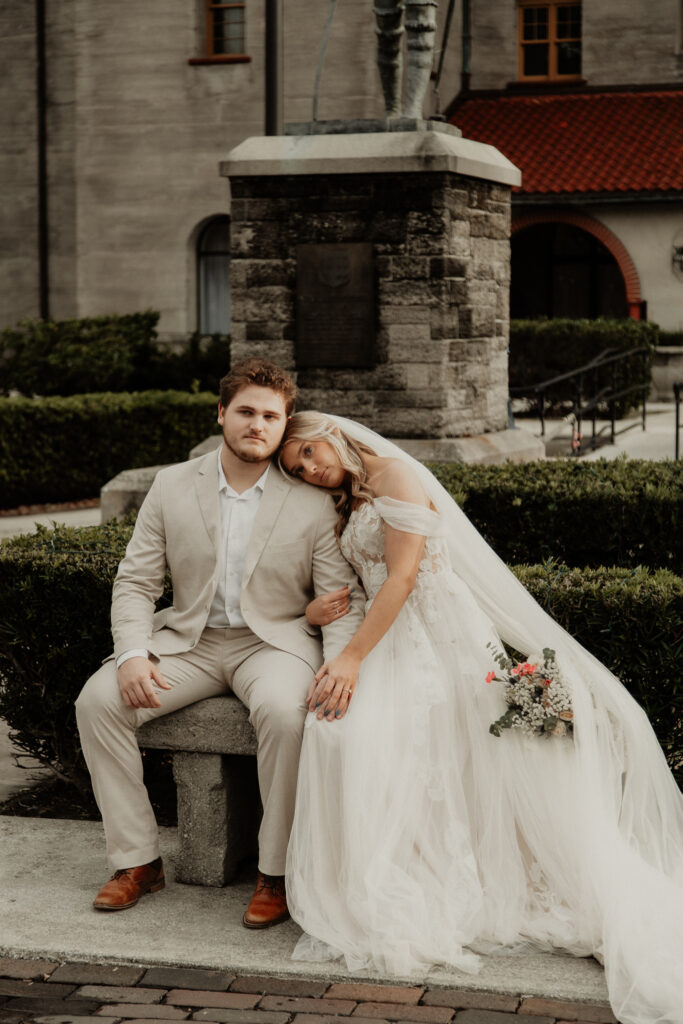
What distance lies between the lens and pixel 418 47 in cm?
957

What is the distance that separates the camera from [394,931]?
400 centimetres

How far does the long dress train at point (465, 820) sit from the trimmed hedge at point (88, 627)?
12.1 inches

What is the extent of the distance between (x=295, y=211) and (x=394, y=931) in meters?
6.59

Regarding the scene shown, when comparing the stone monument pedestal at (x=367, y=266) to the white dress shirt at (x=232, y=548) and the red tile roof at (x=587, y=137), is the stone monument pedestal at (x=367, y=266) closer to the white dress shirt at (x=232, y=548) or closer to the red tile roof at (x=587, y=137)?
the white dress shirt at (x=232, y=548)

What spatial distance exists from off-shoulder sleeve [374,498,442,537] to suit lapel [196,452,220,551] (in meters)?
0.56

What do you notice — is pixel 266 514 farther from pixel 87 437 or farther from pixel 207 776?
pixel 87 437

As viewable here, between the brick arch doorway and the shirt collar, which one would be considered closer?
the shirt collar

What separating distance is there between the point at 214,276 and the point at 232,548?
1892 cm

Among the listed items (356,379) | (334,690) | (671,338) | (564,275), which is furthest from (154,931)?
(564,275)

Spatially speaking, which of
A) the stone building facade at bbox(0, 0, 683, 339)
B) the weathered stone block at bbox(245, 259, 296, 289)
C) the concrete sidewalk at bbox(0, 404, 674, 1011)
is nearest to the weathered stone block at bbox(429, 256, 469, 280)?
the weathered stone block at bbox(245, 259, 296, 289)

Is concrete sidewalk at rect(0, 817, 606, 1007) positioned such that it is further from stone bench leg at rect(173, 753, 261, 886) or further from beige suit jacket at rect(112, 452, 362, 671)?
beige suit jacket at rect(112, 452, 362, 671)

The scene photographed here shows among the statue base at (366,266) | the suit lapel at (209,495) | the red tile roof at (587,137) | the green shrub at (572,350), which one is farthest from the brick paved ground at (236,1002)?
the red tile roof at (587,137)

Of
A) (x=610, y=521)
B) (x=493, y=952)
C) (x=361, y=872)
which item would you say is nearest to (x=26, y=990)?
(x=361, y=872)

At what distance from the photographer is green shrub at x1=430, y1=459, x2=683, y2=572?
6.60 metres
